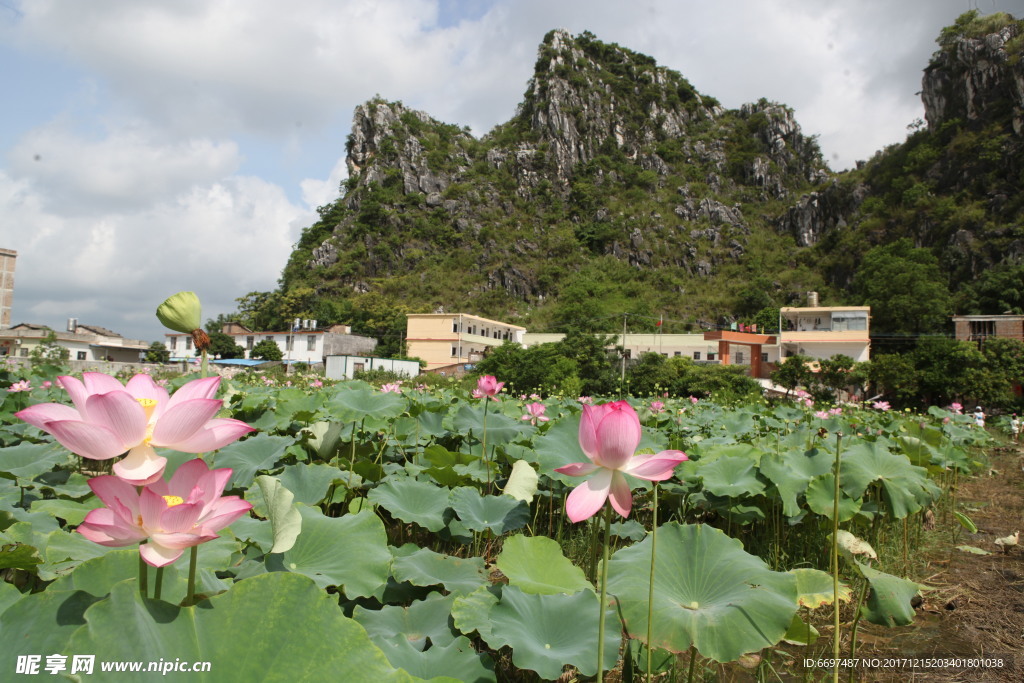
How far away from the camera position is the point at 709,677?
158cm

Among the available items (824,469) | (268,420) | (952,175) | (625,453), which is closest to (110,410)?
(625,453)

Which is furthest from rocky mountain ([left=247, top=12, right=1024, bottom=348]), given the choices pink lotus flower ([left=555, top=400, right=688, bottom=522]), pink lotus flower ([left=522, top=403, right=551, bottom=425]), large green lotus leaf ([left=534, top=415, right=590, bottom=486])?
pink lotus flower ([left=555, top=400, right=688, bottom=522])

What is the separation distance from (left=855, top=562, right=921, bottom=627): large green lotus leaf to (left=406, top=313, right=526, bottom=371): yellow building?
98.2 ft

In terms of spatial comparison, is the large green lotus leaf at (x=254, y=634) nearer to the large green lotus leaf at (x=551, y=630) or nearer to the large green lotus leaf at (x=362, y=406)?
the large green lotus leaf at (x=551, y=630)

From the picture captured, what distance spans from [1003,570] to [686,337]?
1182 inches

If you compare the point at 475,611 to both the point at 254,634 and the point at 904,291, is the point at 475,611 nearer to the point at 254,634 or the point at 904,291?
the point at 254,634

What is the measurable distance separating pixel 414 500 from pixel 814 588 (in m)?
1.17

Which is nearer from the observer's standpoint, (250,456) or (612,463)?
(612,463)

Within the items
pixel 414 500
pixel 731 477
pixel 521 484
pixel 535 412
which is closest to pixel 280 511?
pixel 414 500

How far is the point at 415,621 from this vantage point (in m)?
1.21

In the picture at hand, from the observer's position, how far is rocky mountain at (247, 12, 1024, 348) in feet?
129

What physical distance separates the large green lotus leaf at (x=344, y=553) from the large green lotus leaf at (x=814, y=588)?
1041mm

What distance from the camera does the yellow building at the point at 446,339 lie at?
3209cm

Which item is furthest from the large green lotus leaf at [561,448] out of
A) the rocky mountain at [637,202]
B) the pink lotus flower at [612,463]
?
the rocky mountain at [637,202]
